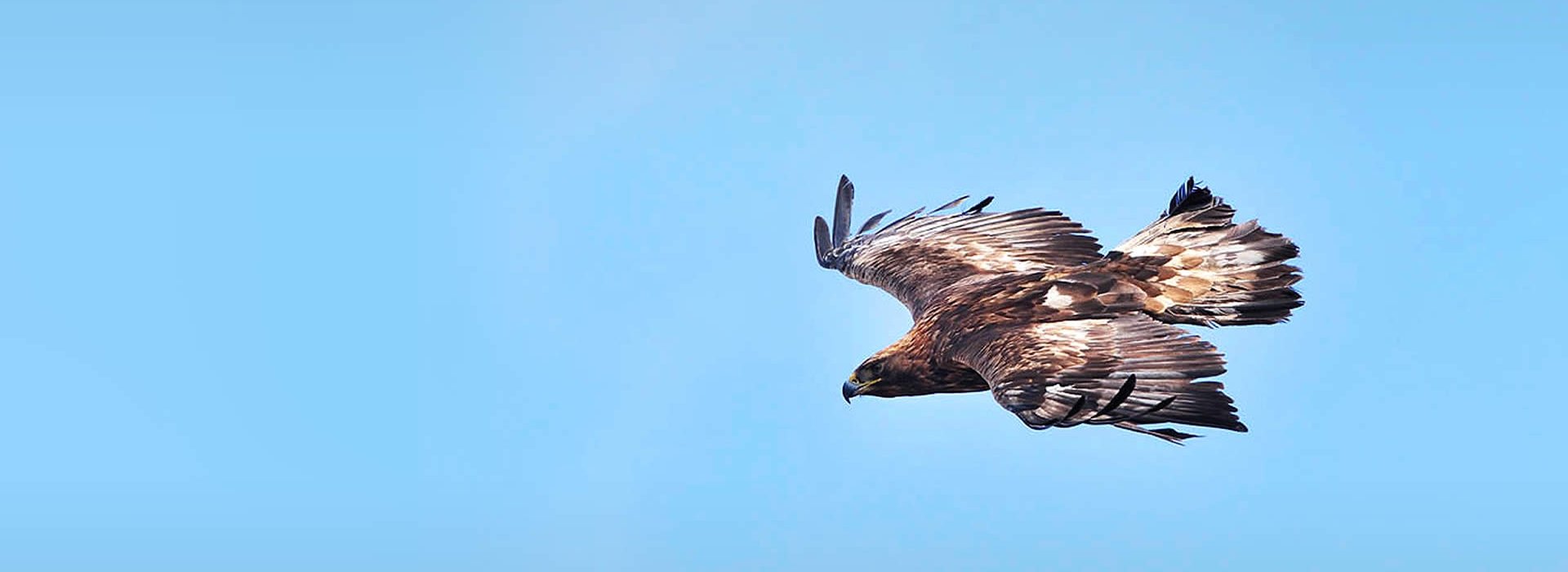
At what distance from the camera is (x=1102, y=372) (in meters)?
16.2

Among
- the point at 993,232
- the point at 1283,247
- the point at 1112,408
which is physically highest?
the point at 993,232

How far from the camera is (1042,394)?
1596 centimetres

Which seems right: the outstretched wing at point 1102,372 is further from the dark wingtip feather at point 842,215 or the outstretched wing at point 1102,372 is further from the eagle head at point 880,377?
the dark wingtip feather at point 842,215

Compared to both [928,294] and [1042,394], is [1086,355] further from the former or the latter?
[928,294]

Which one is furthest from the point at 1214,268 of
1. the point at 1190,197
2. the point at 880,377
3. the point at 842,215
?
the point at 842,215

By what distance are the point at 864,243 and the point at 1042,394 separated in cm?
634

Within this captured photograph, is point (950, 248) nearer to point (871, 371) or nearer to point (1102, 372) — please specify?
point (871, 371)

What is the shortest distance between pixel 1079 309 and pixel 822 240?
18.6ft

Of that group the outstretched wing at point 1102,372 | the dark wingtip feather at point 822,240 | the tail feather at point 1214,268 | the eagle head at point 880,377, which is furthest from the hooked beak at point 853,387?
the dark wingtip feather at point 822,240

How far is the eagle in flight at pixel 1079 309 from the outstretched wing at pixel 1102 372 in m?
0.02

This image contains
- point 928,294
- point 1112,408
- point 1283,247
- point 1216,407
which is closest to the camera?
point 1112,408

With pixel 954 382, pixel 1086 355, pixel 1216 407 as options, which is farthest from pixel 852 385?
pixel 1216 407

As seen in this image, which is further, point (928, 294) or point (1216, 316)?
point (928, 294)

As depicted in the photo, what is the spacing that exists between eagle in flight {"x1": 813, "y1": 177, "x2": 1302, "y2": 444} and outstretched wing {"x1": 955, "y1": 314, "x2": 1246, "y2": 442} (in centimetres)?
2
